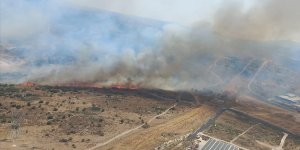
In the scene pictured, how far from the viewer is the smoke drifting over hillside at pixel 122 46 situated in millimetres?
88438

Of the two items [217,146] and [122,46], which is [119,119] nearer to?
[217,146]

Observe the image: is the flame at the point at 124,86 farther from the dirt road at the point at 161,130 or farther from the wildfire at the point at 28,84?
the wildfire at the point at 28,84

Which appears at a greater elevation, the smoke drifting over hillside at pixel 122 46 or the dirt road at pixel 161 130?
the smoke drifting over hillside at pixel 122 46

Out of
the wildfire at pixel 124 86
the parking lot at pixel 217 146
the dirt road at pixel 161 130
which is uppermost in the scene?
the wildfire at pixel 124 86

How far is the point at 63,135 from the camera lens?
5553 cm

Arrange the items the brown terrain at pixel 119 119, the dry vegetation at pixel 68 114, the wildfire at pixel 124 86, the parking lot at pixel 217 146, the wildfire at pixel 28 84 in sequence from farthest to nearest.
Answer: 1. the wildfire at pixel 124 86
2. the wildfire at pixel 28 84
3. the parking lot at pixel 217 146
4. the brown terrain at pixel 119 119
5. the dry vegetation at pixel 68 114

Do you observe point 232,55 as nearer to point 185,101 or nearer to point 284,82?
point 284,82

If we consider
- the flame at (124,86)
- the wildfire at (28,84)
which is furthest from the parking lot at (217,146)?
the wildfire at (28,84)

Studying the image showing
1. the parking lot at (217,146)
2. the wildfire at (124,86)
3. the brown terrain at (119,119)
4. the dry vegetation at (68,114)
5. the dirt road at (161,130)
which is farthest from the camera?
the wildfire at (124,86)

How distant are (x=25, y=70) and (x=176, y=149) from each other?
156 feet

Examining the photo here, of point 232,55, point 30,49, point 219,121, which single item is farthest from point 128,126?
point 232,55

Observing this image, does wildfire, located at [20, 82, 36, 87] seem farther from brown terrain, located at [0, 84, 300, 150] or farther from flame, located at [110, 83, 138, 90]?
flame, located at [110, 83, 138, 90]

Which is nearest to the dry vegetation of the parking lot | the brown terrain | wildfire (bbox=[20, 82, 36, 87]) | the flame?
the brown terrain

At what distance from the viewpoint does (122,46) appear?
10169 centimetres
